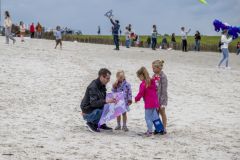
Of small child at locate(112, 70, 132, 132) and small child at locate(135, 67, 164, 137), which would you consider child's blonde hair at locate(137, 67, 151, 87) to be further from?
small child at locate(112, 70, 132, 132)

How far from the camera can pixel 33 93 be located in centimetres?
1742

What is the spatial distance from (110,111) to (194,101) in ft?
20.6

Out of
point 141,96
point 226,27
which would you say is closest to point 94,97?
point 141,96

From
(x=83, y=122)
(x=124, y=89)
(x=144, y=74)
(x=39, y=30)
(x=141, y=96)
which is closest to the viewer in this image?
(x=144, y=74)

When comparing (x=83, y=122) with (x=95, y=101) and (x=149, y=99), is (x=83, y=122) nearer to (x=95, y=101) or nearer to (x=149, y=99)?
(x=95, y=101)

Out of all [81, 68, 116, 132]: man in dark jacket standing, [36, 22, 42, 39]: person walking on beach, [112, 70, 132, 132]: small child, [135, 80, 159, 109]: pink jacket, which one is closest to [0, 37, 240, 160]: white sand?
[81, 68, 116, 132]: man in dark jacket standing

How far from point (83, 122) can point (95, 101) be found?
1511mm

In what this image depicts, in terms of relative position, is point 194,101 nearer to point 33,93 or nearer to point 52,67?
point 33,93

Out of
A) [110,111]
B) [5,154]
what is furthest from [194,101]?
[5,154]

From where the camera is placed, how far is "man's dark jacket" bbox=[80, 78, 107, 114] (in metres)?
12.2

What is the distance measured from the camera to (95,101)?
40.1ft

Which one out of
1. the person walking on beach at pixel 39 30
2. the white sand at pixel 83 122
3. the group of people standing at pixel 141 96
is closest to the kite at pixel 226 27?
the white sand at pixel 83 122

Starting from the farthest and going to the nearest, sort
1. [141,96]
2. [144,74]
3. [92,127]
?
[92,127], [141,96], [144,74]

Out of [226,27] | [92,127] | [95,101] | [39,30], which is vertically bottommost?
[92,127]
